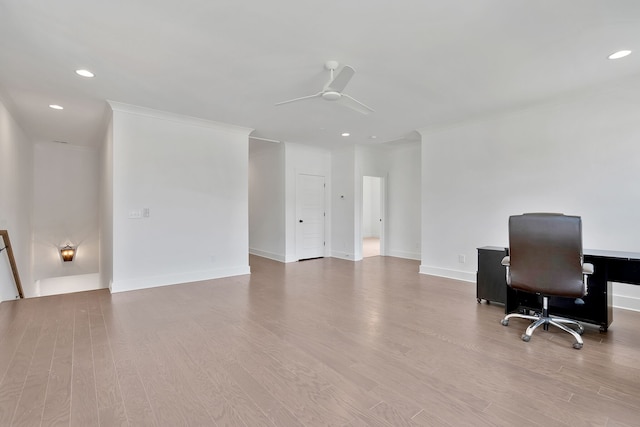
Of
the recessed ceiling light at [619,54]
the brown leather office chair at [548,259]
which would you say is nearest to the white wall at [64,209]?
the brown leather office chair at [548,259]

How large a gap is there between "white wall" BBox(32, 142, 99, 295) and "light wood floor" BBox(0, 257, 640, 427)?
392cm

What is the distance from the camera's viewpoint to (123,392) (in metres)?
1.92

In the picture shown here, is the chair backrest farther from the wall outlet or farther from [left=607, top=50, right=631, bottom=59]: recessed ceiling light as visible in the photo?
the wall outlet

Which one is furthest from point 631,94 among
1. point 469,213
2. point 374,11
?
point 374,11

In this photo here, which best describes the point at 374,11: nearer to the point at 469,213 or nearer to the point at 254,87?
the point at 254,87

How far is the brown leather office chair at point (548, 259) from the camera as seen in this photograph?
2555mm

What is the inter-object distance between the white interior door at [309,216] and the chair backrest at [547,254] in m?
4.76

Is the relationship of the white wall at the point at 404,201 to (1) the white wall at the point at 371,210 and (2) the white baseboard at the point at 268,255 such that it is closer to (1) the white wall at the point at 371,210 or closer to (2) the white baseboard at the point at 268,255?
(2) the white baseboard at the point at 268,255

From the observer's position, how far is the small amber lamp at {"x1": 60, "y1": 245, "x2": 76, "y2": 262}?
6992mm

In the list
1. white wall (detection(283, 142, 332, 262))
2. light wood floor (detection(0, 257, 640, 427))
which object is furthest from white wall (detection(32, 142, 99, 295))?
white wall (detection(283, 142, 332, 262))

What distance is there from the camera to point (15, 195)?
4848 millimetres

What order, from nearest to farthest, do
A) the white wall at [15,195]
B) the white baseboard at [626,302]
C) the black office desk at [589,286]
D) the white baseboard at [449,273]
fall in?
1. the black office desk at [589,286]
2. the white baseboard at [626,302]
3. the white wall at [15,195]
4. the white baseboard at [449,273]

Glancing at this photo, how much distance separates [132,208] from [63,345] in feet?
7.30

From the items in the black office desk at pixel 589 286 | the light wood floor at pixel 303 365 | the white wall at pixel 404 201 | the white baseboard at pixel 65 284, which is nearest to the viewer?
the light wood floor at pixel 303 365
